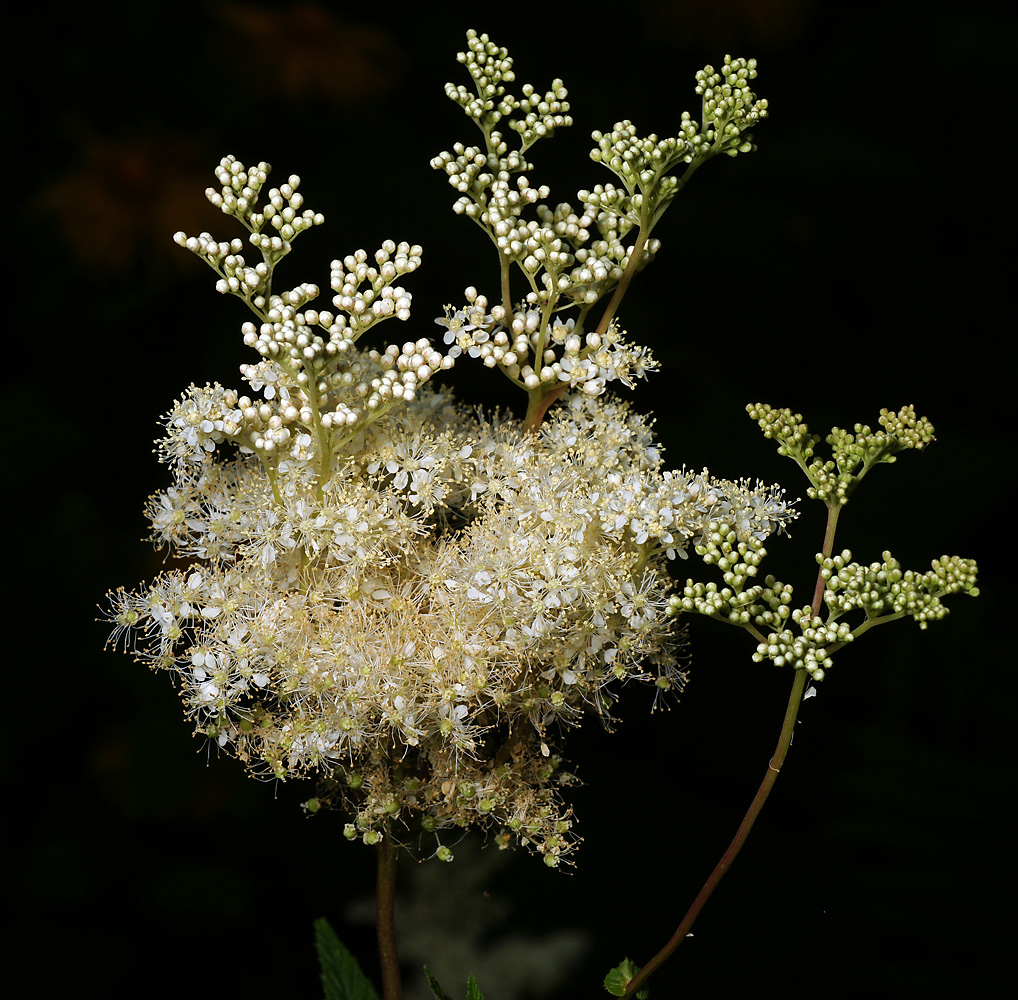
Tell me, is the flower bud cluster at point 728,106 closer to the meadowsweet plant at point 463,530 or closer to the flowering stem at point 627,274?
the meadowsweet plant at point 463,530

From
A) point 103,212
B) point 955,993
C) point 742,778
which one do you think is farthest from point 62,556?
point 955,993

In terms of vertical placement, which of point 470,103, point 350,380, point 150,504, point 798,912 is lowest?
point 798,912

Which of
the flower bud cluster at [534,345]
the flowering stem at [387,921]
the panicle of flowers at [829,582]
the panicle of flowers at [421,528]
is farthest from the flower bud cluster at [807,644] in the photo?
the flowering stem at [387,921]

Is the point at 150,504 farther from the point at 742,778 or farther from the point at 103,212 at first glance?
the point at 742,778

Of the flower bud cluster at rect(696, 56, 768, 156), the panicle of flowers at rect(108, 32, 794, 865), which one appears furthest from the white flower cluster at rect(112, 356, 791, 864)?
the flower bud cluster at rect(696, 56, 768, 156)

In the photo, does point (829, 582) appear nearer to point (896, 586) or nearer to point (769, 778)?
point (896, 586)

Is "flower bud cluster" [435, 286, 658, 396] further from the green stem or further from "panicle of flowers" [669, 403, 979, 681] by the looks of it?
the green stem
